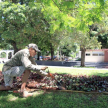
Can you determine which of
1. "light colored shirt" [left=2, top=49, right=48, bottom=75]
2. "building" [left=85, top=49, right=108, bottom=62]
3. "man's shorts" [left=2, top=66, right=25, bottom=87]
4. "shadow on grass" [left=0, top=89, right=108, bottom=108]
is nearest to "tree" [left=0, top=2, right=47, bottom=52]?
"light colored shirt" [left=2, top=49, right=48, bottom=75]

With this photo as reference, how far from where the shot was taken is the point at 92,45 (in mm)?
12953

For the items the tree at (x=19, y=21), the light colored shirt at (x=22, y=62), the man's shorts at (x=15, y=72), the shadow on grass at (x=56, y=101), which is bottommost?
the shadow on grass at (x=56, y=101)

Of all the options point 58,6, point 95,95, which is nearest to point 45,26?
point 58,6

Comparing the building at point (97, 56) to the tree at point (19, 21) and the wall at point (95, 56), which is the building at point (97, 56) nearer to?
the wall at point (95, 56)

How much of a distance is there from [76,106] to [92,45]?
11.1 m

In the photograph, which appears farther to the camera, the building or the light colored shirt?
the building

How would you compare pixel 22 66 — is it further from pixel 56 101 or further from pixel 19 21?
pixel 19 21

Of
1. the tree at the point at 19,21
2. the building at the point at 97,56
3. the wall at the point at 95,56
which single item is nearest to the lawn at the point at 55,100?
the tree at the point at 19,21

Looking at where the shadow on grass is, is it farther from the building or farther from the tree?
the building

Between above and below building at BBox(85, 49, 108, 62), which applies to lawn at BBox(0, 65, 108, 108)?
below

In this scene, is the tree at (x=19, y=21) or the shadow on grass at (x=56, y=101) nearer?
the shadow on grass at (x=56, y=101)

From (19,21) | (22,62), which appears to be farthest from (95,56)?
(22,62)

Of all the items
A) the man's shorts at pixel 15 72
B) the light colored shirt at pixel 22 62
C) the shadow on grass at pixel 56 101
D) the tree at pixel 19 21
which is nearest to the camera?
the shadow on grass at pixel 56 101

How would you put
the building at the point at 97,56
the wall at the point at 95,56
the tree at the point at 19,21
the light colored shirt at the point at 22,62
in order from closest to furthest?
1. the light colored shirt at the point at 22,62
2. the tree at the point at 19,21
3. the building at the point at 97,56
4. the wall at the point at 95,56
